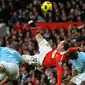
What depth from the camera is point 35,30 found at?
12828 millimetres

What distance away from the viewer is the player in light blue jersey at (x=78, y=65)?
37.7 ft

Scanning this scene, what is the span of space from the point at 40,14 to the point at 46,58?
27.9 ft

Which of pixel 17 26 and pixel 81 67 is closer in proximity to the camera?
pixel 81 67

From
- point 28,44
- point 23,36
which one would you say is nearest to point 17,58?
point 28,44

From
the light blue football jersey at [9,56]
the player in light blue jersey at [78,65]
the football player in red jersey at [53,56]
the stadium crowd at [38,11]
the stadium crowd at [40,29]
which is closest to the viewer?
the light blue football jersey at [9,56]

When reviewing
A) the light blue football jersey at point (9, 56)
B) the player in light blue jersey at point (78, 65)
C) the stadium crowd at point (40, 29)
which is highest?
the light blue football jersey at point (9, 56)

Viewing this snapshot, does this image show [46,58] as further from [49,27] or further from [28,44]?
[49,27]

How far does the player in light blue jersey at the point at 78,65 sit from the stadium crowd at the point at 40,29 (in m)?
3.22

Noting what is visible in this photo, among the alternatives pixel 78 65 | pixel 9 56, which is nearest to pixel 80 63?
pixel 78 65

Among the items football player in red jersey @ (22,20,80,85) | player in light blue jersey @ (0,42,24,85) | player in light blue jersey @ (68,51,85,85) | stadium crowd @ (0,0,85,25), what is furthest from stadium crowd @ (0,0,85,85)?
player in light blue jersey @ (0,42,24,85)

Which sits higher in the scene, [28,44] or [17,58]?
[17,58]

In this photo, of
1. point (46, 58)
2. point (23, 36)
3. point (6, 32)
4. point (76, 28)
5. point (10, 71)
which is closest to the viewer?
point (10, 71)

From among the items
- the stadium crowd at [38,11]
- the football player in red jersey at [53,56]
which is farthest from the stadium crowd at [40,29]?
the football player in red jersey at [53,56]

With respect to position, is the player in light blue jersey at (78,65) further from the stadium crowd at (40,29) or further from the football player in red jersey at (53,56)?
the stadium crowd at (40,29)
